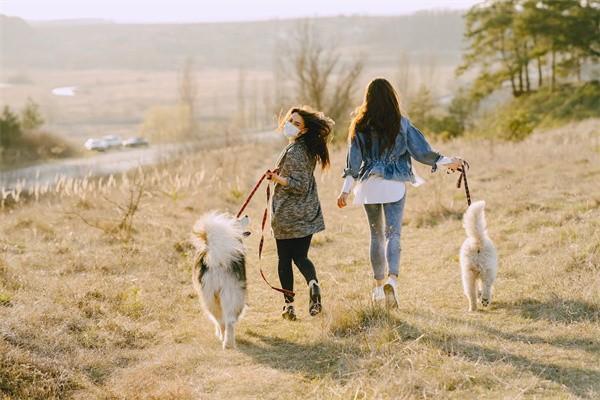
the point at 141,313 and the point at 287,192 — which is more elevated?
the point at 287,192

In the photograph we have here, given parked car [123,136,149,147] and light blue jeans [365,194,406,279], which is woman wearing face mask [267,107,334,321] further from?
parked car [123,136,149,147]

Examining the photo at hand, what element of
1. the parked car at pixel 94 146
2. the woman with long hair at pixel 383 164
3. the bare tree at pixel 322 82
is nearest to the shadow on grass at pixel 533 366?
the woman with long hair at pixel 383 164

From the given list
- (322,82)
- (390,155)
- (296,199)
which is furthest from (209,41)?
(390,155)

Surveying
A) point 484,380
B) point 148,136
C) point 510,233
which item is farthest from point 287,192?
point 148,136

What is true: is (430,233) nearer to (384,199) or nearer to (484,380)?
(384,199)

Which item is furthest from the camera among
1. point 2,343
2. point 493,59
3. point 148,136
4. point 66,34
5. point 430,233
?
point 66,34

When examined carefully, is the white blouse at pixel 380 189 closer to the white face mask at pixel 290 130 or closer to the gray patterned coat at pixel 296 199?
the gray patterned coat at pixel 296 199

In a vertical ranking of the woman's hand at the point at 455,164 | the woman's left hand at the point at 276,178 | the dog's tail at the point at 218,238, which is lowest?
the dog's tail at the point at 218,238

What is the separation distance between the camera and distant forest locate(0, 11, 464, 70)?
13950 cm

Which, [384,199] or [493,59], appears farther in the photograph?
[493,59]

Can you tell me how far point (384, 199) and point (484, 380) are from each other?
1954mm

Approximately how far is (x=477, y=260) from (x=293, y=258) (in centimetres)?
A: 172

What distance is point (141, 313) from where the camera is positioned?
647 cm

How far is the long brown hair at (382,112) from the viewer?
5660 millimetres
